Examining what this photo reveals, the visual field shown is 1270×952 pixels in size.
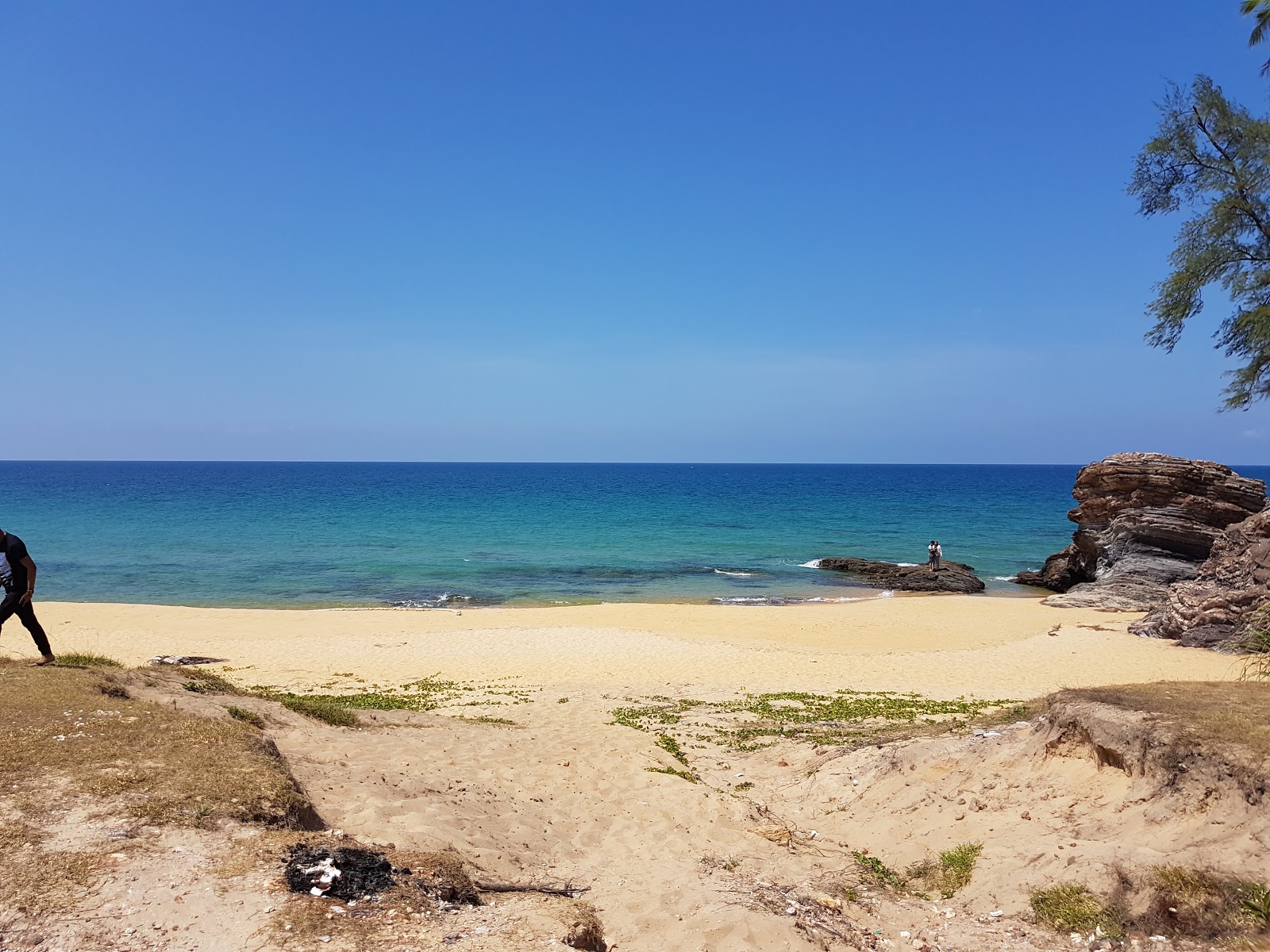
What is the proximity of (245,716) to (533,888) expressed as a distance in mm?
5341

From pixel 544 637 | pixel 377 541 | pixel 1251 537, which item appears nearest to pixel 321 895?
pixel 544 637

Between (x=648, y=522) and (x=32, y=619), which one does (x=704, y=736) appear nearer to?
(x=32, y=619)

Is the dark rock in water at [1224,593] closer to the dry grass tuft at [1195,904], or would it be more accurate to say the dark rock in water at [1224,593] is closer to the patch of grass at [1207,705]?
the patch of grass at [1207,705]

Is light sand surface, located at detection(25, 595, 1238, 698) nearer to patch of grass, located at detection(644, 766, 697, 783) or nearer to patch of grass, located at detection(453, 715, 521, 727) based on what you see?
patch of grass, located at detection(453, 715, 521, 727)

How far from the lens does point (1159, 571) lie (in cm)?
2973

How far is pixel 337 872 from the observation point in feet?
18.4

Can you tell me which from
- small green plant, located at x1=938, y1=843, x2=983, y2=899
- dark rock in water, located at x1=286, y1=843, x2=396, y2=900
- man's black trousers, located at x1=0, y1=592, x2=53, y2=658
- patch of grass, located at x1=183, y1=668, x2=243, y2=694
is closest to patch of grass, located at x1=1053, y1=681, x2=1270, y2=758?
small green plant, located at x1=938, y1=843, x2=983, y2=899

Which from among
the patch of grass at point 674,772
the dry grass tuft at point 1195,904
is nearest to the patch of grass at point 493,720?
the patch of grass at point 674,772

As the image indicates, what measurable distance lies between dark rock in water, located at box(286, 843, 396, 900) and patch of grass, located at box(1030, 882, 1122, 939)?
531 centimetres

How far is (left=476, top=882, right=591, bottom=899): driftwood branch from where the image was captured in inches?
243

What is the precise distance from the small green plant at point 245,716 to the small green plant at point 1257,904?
10144 mm

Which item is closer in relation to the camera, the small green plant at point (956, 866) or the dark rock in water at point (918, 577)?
the small green plant at point (956, 866)

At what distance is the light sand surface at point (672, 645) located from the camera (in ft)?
60.9

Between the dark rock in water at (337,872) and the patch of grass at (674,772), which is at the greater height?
the dark rock in water at (337,872)
